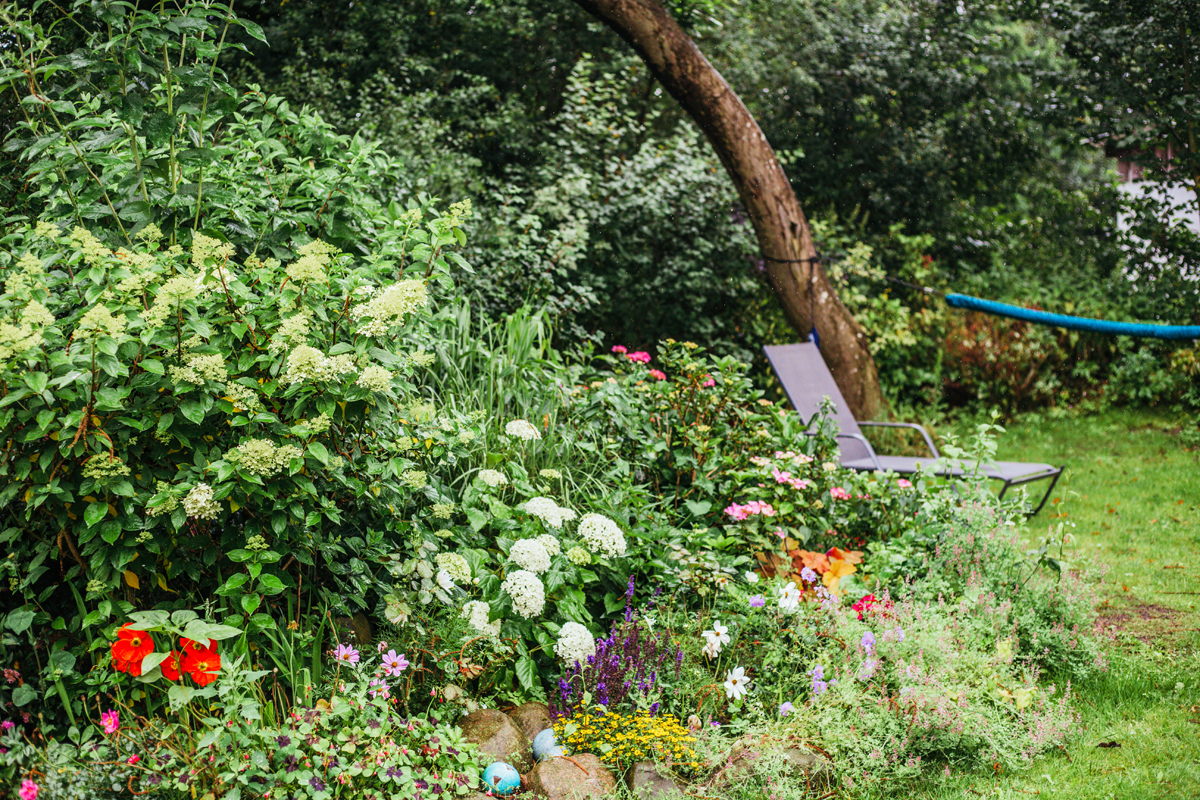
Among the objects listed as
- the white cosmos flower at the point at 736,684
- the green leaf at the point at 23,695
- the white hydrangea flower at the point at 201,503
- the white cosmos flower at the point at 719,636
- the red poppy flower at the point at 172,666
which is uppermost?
the white hydrangea flower at the point at 201,503

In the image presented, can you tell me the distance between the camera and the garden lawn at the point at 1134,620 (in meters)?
2.31

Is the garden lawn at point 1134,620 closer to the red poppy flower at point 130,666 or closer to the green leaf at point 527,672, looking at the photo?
the green leaf at point 527,672

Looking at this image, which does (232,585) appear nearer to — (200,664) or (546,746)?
(200,664)

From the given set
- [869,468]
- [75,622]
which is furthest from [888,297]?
[75,622]

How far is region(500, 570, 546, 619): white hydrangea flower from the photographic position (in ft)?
7.91

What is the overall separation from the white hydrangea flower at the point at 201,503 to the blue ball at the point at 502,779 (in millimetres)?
964

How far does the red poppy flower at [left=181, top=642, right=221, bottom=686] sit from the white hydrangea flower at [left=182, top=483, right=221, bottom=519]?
0.32 meters

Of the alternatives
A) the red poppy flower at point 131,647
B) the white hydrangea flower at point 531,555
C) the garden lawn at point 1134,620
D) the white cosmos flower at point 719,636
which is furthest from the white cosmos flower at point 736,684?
the red poppy flower at point 131,647

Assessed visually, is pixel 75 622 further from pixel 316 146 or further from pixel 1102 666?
pixel 1102 666

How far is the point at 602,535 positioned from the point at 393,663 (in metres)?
0.77

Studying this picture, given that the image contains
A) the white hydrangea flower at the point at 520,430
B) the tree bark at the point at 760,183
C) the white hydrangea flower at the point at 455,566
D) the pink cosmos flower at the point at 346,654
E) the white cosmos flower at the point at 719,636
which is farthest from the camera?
the tree bark at the point at 760,183

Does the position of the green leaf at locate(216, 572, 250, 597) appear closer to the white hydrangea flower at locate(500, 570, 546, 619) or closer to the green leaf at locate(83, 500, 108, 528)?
the green leaf at locate(83, 500, 108, 528)

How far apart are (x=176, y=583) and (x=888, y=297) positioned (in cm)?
739

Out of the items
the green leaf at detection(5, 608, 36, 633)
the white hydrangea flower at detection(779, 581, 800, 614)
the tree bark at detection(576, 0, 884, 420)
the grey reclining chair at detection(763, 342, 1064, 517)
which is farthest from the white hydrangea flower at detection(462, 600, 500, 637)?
the tree bark at detection(576, 0, 884, 420)
